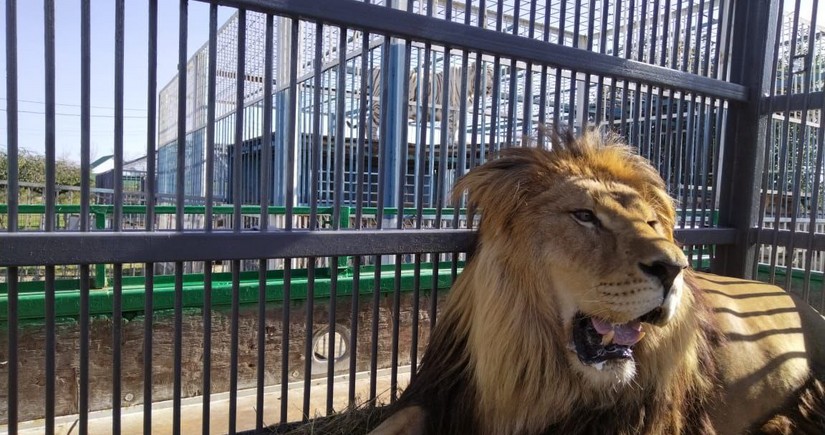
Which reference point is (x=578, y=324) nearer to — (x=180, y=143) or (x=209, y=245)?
(x=209, y=245)

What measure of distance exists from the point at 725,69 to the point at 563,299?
88.8 inches

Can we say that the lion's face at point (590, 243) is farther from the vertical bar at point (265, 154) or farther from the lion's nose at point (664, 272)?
the vertical bar at point (265, 154)

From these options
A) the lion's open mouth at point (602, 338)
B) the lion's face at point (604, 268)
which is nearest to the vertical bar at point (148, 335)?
the lion's face at point (604, 268)

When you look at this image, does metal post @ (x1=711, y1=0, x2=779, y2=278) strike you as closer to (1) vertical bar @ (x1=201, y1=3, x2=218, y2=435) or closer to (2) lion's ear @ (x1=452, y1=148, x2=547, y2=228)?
(2) lion's ear @ (x1=452, y1=148, x2=547, y2=228)

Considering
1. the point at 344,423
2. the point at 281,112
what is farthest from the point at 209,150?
the point at 281,112

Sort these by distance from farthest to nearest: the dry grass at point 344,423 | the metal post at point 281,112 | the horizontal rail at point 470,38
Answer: the metal post at point 281,112 → the dry grass at point 344,423 → the horizontal rail at point 470,38

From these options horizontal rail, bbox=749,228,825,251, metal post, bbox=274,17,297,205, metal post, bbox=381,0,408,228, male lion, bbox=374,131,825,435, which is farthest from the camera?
metal post, bbox=274,17,297,205

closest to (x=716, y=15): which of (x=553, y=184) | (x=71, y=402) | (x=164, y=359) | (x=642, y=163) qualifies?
(x=642, y=163)

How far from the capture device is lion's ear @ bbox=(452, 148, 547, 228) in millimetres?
2033

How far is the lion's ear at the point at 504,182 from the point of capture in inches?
80.0

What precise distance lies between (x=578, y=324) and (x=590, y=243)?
0.25 meters

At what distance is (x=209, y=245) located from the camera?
77.4 inches

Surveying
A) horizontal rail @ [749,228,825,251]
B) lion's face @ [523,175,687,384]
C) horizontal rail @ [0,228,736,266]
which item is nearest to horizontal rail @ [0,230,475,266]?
horizontal rail @ [0,228,736,266]

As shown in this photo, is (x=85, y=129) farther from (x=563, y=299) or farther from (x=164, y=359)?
(x=164, y=359)
